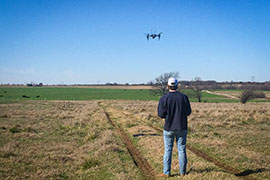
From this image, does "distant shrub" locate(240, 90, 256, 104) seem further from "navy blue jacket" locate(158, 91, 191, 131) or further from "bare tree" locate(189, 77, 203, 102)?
"navy blue jacket" locate(158, 91, 191, 131)

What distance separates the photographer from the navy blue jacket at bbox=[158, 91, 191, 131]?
6098 mm

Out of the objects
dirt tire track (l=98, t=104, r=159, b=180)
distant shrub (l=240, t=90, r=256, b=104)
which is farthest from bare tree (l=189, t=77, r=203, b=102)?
dirt tire track (l=98, t=104, r=159, b=180)

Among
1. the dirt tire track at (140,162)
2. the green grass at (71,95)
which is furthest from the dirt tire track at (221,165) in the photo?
the green grass at (71,95)

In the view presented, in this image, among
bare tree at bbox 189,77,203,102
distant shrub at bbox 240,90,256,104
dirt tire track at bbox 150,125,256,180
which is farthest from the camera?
bare tree at bbox 189,77,203,102

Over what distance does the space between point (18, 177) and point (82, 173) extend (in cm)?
195

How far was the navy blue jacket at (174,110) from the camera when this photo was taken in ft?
20.0

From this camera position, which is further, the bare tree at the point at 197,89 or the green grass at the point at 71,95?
the green grass at the point at 71,95

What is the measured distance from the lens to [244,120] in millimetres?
21578

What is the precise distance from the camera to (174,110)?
618cm

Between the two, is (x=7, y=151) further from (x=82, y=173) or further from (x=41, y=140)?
(x=82, y=173)

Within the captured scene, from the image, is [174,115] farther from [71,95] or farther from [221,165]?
[71,95]

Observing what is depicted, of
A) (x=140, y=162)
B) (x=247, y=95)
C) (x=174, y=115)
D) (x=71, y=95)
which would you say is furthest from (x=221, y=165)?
(x=71, y=95)

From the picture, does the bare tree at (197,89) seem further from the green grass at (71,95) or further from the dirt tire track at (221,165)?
the dirt tire track at (221,165)

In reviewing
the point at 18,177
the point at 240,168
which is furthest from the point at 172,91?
the point at 18,177
